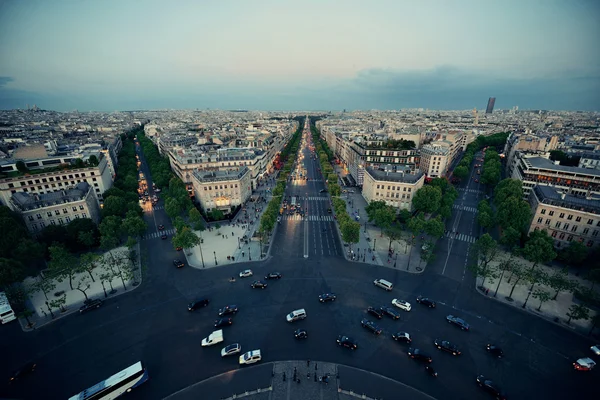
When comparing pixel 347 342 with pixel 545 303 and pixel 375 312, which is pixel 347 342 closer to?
pixel 375 312

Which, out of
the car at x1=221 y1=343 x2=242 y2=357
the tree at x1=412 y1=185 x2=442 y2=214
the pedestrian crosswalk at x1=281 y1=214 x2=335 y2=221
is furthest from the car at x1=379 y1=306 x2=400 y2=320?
the tree at x1=412 y1=185 x2=442 y2=214

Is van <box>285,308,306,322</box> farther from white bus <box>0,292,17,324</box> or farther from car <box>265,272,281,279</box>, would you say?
white bus <box>0,292,17,324</box>

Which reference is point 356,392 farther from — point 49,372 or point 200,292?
point 49,372

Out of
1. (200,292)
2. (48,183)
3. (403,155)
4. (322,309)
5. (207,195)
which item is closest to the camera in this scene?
(322,309)

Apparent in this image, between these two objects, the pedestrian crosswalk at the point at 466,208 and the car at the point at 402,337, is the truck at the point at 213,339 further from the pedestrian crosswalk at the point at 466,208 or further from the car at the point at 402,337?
the pedestrian crosswalk at the point at 466,208

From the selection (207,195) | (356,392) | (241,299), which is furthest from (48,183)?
(356,392)
